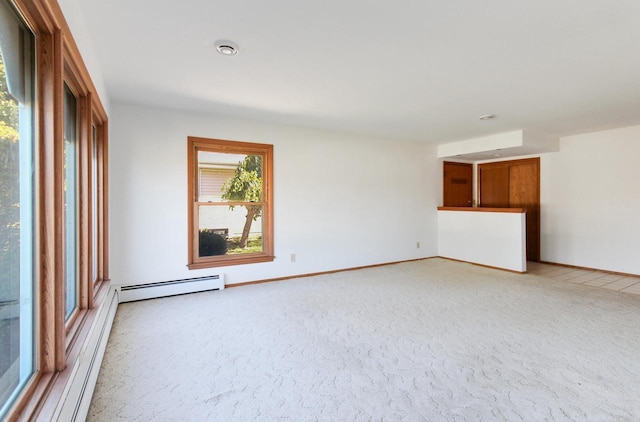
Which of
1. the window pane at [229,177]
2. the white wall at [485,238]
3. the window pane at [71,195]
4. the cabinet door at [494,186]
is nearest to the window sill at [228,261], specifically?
the window pane at [229,177]

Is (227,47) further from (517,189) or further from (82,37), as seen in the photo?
(517,189)

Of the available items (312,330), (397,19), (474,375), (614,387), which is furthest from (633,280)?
(397,19)

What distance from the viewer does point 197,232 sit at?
4.14m

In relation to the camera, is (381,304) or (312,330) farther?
(381,304)

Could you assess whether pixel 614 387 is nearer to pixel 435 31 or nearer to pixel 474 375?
pixel 474 375

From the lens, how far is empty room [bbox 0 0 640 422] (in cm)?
148

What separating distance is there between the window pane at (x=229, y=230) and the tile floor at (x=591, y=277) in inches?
175

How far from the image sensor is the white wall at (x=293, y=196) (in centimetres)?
378

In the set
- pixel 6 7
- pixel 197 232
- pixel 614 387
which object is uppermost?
pixel 6 7

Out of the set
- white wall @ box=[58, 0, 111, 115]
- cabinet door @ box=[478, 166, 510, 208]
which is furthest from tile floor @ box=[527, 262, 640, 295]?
white wall @ box=[58, 0, 111, 115]

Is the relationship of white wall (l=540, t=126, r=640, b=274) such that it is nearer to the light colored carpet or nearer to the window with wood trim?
the light colored carpet

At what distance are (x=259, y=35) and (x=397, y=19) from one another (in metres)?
0.93

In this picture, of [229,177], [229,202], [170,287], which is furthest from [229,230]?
[170,287]

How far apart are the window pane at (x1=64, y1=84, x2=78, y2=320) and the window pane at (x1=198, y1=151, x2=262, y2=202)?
75.9 inches
